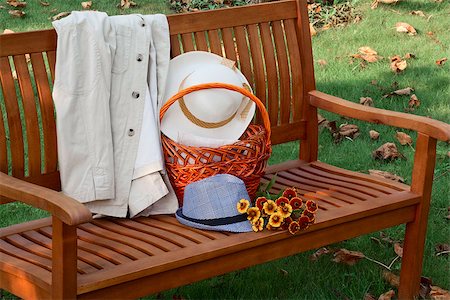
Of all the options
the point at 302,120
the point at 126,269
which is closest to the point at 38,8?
the point at 302,120

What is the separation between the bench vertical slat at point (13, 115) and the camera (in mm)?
3330

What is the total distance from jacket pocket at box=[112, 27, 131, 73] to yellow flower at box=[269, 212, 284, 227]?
82 cm

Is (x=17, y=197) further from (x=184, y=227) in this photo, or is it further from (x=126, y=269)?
(x=184, y=227)

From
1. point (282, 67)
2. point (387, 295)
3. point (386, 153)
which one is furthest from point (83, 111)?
point (386, 153)

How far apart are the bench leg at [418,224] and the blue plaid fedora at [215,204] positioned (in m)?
0.74

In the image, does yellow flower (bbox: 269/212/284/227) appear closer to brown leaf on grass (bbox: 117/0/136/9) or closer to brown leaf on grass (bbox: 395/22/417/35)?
brown leaf on grass (bbox: 395/22/417/35)

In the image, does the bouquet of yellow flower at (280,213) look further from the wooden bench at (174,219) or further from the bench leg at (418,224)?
the bench leg at (418,224)

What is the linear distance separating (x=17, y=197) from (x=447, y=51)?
172 inches

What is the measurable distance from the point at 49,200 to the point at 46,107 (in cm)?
76

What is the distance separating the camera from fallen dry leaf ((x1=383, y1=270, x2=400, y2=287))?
3.95 m

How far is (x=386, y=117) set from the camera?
377 centimetres

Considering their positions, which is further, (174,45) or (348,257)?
(348,257)

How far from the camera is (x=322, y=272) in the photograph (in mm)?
3986

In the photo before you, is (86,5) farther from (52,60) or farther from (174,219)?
(174,219)
